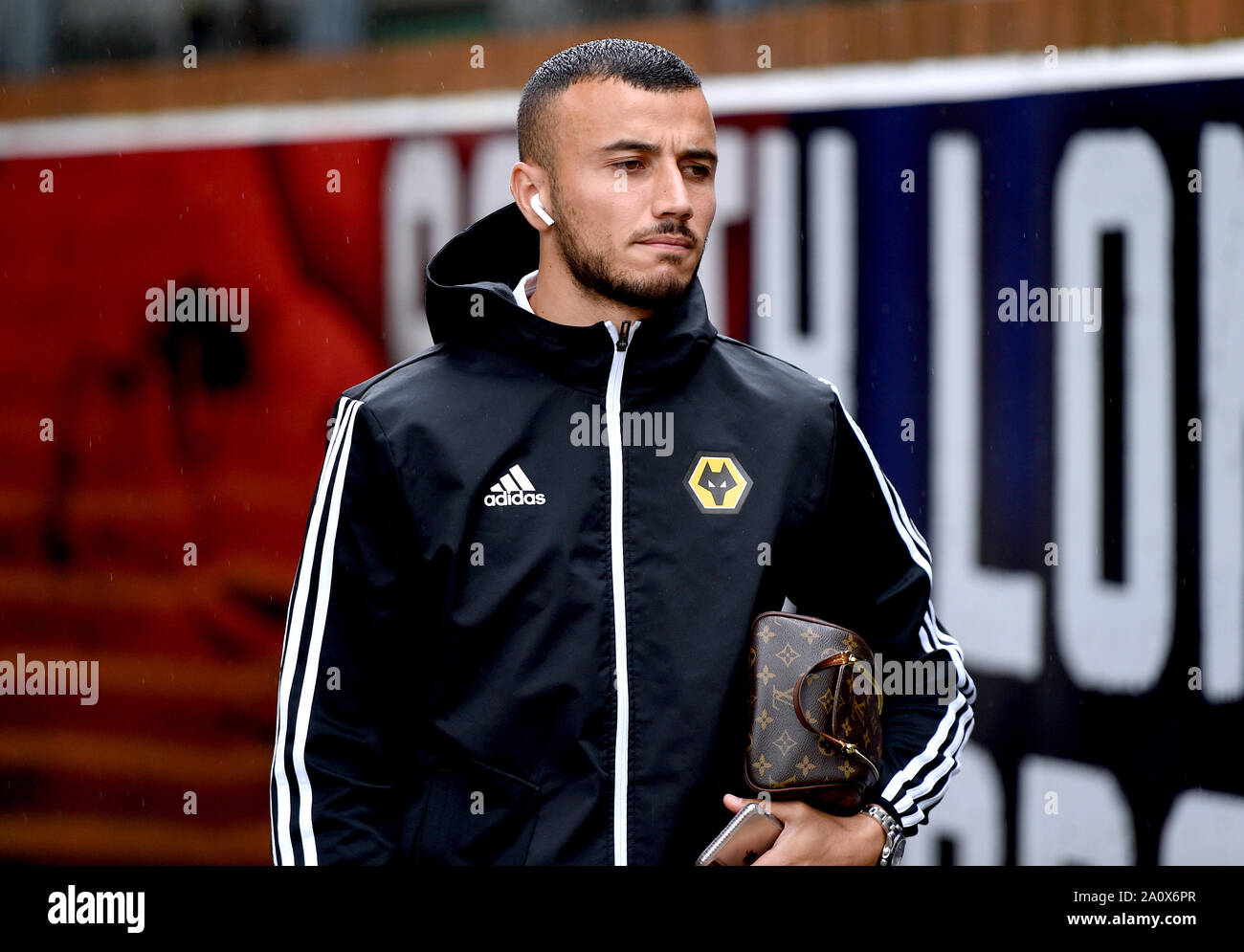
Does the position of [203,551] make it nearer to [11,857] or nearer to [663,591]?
[11,857]

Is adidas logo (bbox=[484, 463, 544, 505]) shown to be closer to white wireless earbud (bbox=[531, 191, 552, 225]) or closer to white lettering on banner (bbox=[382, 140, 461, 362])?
white wireless earbud (bbox=[531, 191, 552, 225])

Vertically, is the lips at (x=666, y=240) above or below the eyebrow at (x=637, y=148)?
below

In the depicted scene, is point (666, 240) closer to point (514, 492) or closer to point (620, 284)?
point (620, 284)

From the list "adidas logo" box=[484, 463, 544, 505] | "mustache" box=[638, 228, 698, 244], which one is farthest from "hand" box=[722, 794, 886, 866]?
"mustache" box=[638, 228, 698, 244]

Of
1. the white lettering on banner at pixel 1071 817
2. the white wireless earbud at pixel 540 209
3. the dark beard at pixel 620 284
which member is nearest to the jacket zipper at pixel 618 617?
the dark beard at pixel 620 284

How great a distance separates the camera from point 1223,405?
3.67m

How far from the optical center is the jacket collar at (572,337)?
220cm

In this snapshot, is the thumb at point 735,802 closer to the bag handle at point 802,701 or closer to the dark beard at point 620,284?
the bag handle at point 802,701

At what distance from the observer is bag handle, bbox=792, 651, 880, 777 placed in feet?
6.74

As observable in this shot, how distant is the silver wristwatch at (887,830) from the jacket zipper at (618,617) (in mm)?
468

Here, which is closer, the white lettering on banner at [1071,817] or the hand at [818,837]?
the hand at [818,837]

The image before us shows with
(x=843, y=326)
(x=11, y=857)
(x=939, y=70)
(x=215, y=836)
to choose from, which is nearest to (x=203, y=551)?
(x=215, y=836)

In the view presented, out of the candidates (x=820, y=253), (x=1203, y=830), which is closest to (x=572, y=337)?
(x=820, y=253)

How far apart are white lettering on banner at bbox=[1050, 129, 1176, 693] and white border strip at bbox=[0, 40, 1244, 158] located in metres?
0.23
